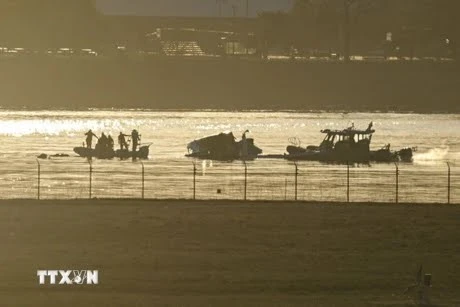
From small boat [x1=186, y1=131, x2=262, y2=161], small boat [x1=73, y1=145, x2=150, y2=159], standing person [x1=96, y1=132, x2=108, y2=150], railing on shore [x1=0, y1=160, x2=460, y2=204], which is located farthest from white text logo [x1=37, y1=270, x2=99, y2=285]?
small boat [x1=186, y1=131, x2=262, y2=161]

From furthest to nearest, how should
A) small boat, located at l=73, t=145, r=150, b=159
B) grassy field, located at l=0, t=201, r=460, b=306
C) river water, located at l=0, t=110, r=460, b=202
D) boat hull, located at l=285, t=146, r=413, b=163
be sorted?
boat hull, located at l=285, t=146, r=413, b=163, small boat, located at l=73, t=145, r=150, b=159, river water, located at l=0, t=110, r=460, b=202, grassy field, located at l=0, t=201, r=460, b=306

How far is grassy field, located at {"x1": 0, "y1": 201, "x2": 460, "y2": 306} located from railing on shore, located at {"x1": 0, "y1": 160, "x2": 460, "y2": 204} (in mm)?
4375

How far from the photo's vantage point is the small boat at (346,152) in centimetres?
9100

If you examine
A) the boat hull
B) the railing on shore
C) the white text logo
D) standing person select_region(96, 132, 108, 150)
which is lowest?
the white text logo

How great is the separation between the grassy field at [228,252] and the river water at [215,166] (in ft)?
19.9

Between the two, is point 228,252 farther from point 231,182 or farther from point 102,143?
point 102,143

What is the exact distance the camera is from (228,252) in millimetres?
46062

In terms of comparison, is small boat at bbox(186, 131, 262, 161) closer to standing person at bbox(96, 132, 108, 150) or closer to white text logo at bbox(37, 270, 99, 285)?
standing person at bbox(96, 132, 108, 150)

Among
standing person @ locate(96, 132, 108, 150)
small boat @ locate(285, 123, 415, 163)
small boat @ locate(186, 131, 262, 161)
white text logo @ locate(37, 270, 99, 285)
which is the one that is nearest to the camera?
white text logo @ locate(37, 270, 99, 285)

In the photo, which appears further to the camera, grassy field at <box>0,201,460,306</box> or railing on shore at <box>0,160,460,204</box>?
railing on shore at <box>0,160,460,204</box>

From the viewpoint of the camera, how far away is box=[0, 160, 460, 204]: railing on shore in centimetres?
6238

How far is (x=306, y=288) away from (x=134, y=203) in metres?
17.2

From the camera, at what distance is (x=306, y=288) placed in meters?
41.0

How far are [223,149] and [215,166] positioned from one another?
8.48 m
